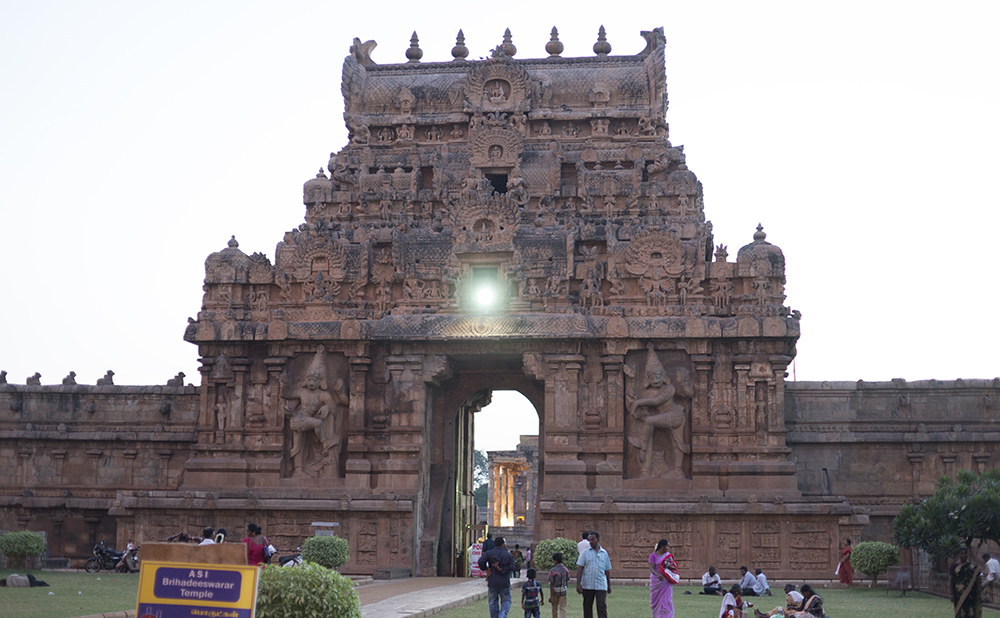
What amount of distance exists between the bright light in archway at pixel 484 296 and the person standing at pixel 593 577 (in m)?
12.7

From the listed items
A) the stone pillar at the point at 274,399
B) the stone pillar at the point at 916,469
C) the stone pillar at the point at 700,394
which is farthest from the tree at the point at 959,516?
the stone pillar at the point at 274,399

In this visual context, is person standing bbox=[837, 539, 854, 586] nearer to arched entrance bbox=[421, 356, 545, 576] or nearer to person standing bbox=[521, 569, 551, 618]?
arched entrance bbox=[421, 356, 545, 576]

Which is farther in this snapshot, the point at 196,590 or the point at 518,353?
the point at 518,353

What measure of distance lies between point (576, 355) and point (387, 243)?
20.5ft

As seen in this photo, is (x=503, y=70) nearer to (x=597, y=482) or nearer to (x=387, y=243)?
(x=387, y=243)

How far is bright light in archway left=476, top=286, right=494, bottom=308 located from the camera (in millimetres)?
27922

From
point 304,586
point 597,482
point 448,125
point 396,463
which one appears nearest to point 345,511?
point 396,463

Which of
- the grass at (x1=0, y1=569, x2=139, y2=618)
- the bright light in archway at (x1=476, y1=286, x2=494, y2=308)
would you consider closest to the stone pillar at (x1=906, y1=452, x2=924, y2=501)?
the bright light in archway at (x1=476, y1=286, x2=494, y2=308)

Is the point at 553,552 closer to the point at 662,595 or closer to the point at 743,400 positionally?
the point at 743,400

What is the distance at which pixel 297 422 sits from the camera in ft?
90.3

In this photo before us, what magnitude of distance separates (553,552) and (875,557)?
7096mm

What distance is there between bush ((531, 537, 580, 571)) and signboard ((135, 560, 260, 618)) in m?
14.6

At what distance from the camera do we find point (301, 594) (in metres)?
10.8

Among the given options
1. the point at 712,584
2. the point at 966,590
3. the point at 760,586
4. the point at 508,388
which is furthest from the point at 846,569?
the point at 508,388
